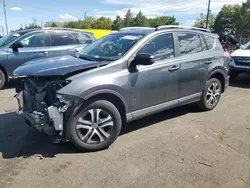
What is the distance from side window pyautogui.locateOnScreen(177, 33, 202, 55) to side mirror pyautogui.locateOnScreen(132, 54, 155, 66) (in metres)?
1.11

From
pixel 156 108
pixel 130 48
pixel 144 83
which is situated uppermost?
pixel 130 48

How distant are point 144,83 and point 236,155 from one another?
168 centimetres

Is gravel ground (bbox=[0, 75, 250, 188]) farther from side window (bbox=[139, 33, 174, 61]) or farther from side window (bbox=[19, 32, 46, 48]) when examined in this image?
side window (bbox=[19, 32, 46, 48])

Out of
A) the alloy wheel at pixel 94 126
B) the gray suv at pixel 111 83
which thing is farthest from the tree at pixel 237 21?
the alloy wheel at pixel 94 126

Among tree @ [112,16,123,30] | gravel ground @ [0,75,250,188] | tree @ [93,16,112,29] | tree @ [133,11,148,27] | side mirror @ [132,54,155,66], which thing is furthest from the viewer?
tree @ [133,11,148,27]

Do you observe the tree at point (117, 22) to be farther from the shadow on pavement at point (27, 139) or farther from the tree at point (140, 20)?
the shadow on pavement at point (27, 139)

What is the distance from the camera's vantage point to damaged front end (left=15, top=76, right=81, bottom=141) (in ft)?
10.7

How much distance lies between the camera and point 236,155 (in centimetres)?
360

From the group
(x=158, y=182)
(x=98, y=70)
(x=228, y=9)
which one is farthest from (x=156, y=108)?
(x=228, y=9)

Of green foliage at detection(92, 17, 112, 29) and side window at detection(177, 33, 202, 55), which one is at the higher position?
green foliage at detection(92, 17, 112, 29)

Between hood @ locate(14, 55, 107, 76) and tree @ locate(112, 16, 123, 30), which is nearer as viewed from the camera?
hood @ locate(14, 55, 107, 76)

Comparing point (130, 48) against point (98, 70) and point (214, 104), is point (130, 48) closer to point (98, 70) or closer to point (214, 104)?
point (98, 70)

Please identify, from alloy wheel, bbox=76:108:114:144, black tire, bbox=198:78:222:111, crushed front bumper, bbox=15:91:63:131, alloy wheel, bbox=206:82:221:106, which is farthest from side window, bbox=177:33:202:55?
crushed front bumper, bbox=15:91:63:131

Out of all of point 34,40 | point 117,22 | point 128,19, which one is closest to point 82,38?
point 34,40
